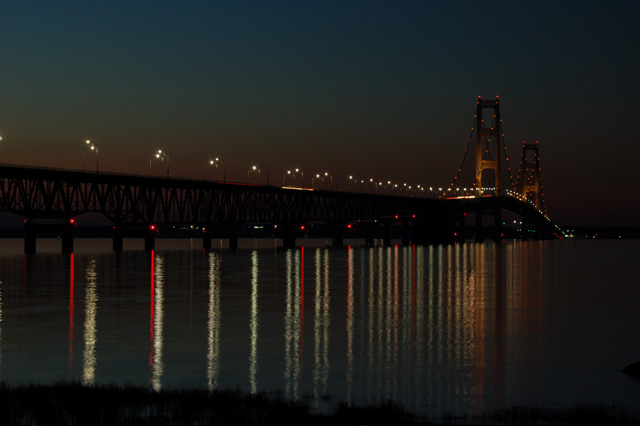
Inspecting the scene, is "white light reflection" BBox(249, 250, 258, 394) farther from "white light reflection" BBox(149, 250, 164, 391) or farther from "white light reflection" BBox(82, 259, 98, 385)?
"white light reflection" BBox(82, 259, 98, 385)

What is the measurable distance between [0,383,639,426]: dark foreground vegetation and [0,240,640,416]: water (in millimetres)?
1036

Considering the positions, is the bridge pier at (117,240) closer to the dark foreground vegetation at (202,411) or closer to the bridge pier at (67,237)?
the bridge pier at (67,237)

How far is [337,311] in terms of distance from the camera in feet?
129

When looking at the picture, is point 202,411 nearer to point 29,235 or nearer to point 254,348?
point 254,348

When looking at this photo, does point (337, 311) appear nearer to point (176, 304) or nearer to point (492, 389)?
point (176, 304)

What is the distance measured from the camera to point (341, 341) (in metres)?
28.6

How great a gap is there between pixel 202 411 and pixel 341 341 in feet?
37.8

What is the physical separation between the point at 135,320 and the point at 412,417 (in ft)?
64.9

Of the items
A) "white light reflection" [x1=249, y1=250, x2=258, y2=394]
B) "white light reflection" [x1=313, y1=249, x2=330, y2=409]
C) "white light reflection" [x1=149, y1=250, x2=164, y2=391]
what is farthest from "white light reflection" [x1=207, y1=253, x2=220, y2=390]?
"white light reflection" [x1=313, y1=249, x2=330, y2=409]

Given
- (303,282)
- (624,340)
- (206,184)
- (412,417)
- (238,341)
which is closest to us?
(412,417)

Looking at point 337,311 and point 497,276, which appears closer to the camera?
point 337,311

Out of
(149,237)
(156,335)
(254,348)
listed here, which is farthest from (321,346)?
(149,237)

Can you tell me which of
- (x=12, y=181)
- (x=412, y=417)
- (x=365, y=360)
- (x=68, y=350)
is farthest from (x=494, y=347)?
(x=12, y=181)

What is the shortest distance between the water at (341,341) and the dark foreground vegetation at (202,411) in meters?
1.04
